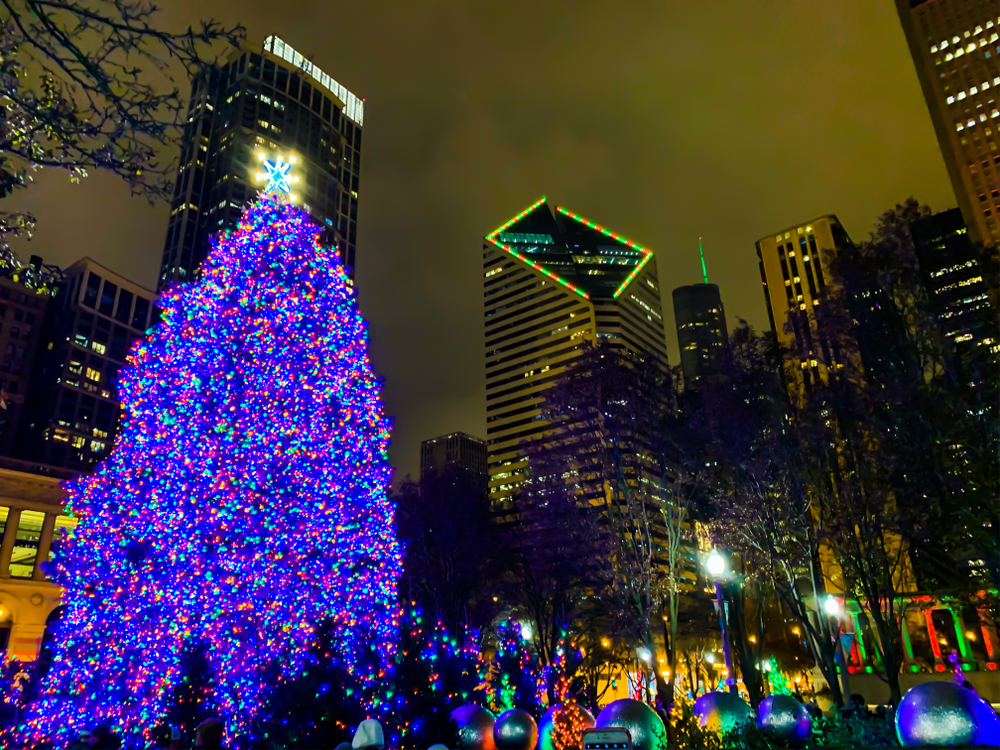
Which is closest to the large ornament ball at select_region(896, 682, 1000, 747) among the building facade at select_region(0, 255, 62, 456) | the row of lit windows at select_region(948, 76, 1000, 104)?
the building facade at select_region(0, 255, 62, 456)

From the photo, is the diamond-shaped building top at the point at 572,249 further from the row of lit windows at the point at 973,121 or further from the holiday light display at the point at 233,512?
the holiday light display at the point at 233,512

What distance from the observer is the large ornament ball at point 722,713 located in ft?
35.2

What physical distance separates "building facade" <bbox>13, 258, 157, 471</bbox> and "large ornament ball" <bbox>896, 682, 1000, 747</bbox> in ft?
314

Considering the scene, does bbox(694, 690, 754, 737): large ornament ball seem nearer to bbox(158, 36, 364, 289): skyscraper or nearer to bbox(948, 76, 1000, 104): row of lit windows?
bbox(158, 36, 364, 289): skyscraper

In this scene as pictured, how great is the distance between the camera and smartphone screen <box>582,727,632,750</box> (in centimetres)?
653

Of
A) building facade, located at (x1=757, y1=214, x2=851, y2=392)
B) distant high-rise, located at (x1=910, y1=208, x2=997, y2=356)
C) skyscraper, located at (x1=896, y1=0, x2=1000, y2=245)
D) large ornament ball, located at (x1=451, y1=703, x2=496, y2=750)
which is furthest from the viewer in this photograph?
building facade, located at (x1=757, y1=214, x2=851, y2=392)

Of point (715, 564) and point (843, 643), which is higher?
point (715, 564)

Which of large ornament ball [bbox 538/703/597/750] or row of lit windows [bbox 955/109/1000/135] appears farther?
row of lit windows [bbox 955/109/1000/135]

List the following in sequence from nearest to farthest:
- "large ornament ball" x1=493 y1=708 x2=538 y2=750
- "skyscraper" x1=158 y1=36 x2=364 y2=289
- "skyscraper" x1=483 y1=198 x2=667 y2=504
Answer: "large ornament ball" x1=493 y1=708 x2=538 y2=750 → "skyscraper" x1=158 y1=36 x2=364 y2=289 → "skyscraper" x1=483 y1=198 x2=667 y2=504

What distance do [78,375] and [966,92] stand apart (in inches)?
5691

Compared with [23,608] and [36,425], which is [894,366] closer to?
[23,608]

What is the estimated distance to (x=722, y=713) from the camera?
10.9 meters

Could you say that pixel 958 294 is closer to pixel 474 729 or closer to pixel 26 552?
pixel 474 729

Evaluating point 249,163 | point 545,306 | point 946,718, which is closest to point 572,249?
point 545,306
